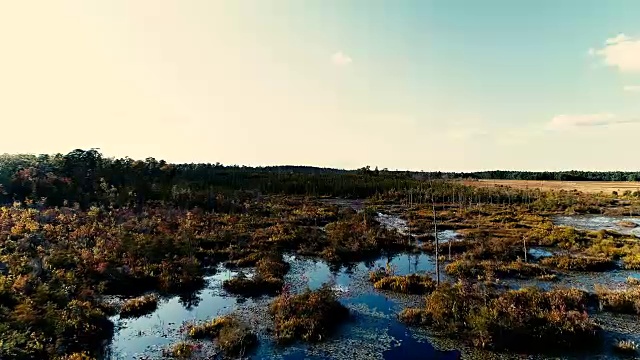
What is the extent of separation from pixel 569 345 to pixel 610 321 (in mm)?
5235

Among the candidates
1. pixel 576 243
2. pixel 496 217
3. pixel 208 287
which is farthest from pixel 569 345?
pixel 496 217

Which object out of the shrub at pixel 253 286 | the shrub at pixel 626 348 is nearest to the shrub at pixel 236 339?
the shrub at pixel 253 286

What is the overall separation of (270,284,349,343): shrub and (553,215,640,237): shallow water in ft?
160

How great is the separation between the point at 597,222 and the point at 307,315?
63005 mm

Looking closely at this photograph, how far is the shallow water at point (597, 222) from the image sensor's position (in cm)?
5959

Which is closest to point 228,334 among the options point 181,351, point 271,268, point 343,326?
point 181,351

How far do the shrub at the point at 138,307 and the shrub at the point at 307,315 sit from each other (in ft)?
25.1

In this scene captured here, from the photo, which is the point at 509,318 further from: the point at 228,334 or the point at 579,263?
the point at 579,263

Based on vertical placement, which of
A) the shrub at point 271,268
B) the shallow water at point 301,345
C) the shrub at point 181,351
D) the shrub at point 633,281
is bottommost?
the shallow water at point 301,345

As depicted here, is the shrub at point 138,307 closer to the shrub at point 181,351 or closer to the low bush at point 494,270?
the shrub at point 181,351

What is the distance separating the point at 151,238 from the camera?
38938mm

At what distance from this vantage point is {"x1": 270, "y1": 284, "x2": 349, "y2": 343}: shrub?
22.1 m

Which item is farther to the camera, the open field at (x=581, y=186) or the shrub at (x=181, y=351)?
the open field at (x=581, y=186)

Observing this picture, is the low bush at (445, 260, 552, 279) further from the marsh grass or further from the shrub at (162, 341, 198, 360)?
the shrub at (162, 341, 198, 360)
